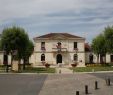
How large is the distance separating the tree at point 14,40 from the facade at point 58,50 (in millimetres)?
31007

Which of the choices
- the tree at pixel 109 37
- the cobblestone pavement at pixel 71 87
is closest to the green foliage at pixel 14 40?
the tree at pixel 109 37

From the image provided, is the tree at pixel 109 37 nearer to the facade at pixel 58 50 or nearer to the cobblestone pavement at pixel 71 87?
the facade at pixel 58 50

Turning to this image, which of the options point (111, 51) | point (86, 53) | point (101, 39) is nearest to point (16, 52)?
point (111, 51)

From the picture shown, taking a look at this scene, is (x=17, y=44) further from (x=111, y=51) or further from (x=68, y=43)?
(x=68, y=43)

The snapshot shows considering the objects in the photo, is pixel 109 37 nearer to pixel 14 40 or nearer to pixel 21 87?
pixel 14 40

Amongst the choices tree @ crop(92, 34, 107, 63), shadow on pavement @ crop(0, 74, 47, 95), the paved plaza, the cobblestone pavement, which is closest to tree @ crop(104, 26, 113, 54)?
tree @ crop(92, 34, 107, 63)

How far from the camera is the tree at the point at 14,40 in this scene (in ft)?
184

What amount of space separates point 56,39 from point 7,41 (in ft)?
110

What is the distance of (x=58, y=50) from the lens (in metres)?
88.6

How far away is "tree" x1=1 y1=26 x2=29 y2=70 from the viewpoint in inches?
2207

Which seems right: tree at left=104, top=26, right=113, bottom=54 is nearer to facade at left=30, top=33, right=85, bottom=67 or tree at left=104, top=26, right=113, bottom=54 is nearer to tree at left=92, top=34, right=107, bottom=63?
tree at left=92, top=34, right=107, bottom=63

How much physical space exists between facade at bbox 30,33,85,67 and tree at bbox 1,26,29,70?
31007 millimetres

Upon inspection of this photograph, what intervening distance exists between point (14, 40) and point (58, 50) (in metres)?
33.5

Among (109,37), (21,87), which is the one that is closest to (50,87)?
(21,87)
